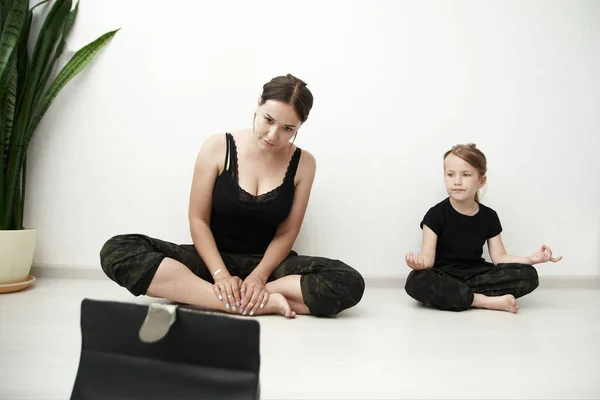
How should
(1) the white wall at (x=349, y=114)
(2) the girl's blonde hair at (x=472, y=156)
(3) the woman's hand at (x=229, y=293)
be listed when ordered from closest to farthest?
(3) the woman's hand at (x=229, y=293) → (2) the girl's blonde hair at (x=472, y=156) → (1) the white wall at (x=349, y=114)

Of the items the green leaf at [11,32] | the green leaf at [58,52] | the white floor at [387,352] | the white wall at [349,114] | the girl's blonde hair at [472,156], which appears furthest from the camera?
the white wall at [349,114]

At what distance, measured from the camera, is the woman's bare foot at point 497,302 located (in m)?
1.94

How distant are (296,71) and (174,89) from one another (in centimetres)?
54

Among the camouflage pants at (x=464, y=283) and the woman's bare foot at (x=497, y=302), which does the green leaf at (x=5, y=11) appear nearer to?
the camouflage pants at (x=464, y=283)

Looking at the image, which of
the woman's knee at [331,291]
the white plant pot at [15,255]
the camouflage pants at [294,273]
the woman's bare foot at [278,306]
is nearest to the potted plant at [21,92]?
the white plant pot at [15,255]

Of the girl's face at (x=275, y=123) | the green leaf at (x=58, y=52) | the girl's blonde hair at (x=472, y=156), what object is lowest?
the girl's blonde hair at (x=472, y=156)

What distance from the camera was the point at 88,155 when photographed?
231 centimetres

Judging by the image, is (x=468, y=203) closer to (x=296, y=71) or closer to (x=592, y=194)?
(x=592, y=194)

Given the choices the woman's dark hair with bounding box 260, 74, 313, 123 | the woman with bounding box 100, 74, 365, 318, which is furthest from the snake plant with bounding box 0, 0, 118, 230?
the woman's dark hair with bounding box 260, 74, 313, 123

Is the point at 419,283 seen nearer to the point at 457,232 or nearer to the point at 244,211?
the point at 457,232

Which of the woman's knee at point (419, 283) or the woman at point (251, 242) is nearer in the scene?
the woman at point (251, 242)

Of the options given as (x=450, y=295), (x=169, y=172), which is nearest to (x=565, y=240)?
(x=450, y=295)

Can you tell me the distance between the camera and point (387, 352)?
137 centimetres

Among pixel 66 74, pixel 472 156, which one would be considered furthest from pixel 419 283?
pixel 66 74
